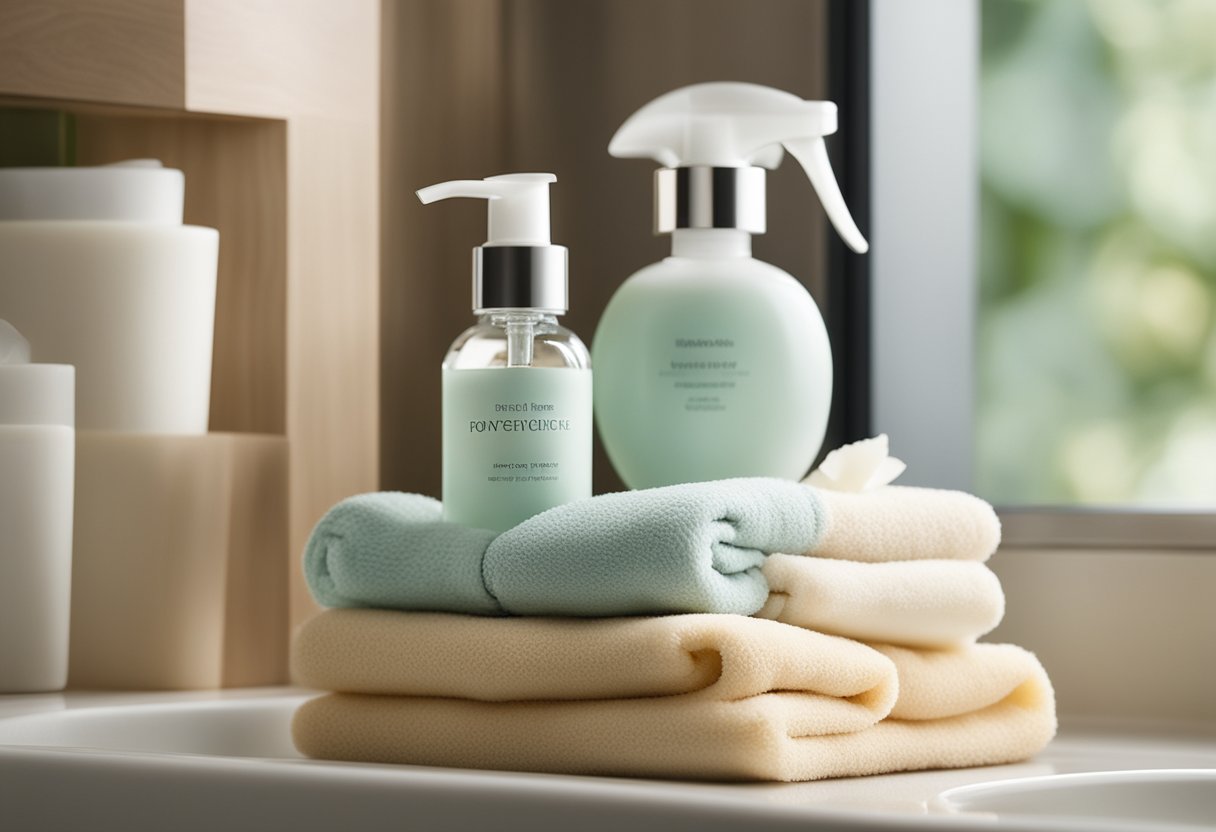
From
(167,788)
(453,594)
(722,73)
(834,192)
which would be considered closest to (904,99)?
(722,73)

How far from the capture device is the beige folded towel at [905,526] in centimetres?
67

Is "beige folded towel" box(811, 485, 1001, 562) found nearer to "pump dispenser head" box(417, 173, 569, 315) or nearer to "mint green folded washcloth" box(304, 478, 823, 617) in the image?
"mint green folded washcloth" box(304, 478, 823, 617)

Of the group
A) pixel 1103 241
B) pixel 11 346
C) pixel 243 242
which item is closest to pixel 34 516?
pixel 11 346

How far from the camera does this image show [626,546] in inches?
23.5

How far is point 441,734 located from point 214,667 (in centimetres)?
35

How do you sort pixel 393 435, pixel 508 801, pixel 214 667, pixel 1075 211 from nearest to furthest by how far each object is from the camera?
pixel 508 801 → pixel 214 667 → pixel 393 435 → pixel 1075 211

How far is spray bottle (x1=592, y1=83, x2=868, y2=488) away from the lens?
756 millimetres

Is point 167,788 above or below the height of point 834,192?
below

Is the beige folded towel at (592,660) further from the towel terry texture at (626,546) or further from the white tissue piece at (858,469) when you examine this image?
the white tissue piece at (858,469)

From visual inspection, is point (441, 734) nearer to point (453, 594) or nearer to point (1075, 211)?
point (453, 594)

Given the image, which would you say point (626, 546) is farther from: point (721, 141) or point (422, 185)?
point (422, 185)

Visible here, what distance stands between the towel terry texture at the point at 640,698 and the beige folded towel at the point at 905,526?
0.04m

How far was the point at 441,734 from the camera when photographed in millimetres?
638

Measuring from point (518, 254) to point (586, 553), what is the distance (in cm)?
15
